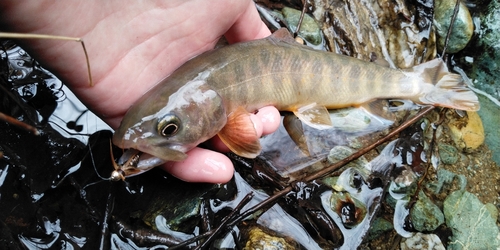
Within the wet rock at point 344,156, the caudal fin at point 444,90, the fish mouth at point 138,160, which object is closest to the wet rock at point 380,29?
the caudal fin at point 444,90

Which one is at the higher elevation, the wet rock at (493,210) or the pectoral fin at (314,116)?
the pectoral fin at (314,116)

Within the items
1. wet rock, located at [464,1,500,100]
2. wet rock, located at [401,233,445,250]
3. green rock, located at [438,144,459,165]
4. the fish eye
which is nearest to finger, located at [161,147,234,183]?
the fish eye

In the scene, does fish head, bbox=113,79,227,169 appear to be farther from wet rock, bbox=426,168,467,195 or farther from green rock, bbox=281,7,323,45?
wet rock, bbox=426,168,467,195

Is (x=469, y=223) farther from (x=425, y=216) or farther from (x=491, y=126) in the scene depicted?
(x=491, y=126)

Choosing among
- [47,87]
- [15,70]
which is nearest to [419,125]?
[47,87]

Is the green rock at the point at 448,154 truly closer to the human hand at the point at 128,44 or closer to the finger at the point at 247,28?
the human hand at the point at 128,44

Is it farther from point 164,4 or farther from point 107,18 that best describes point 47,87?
point 164,4
